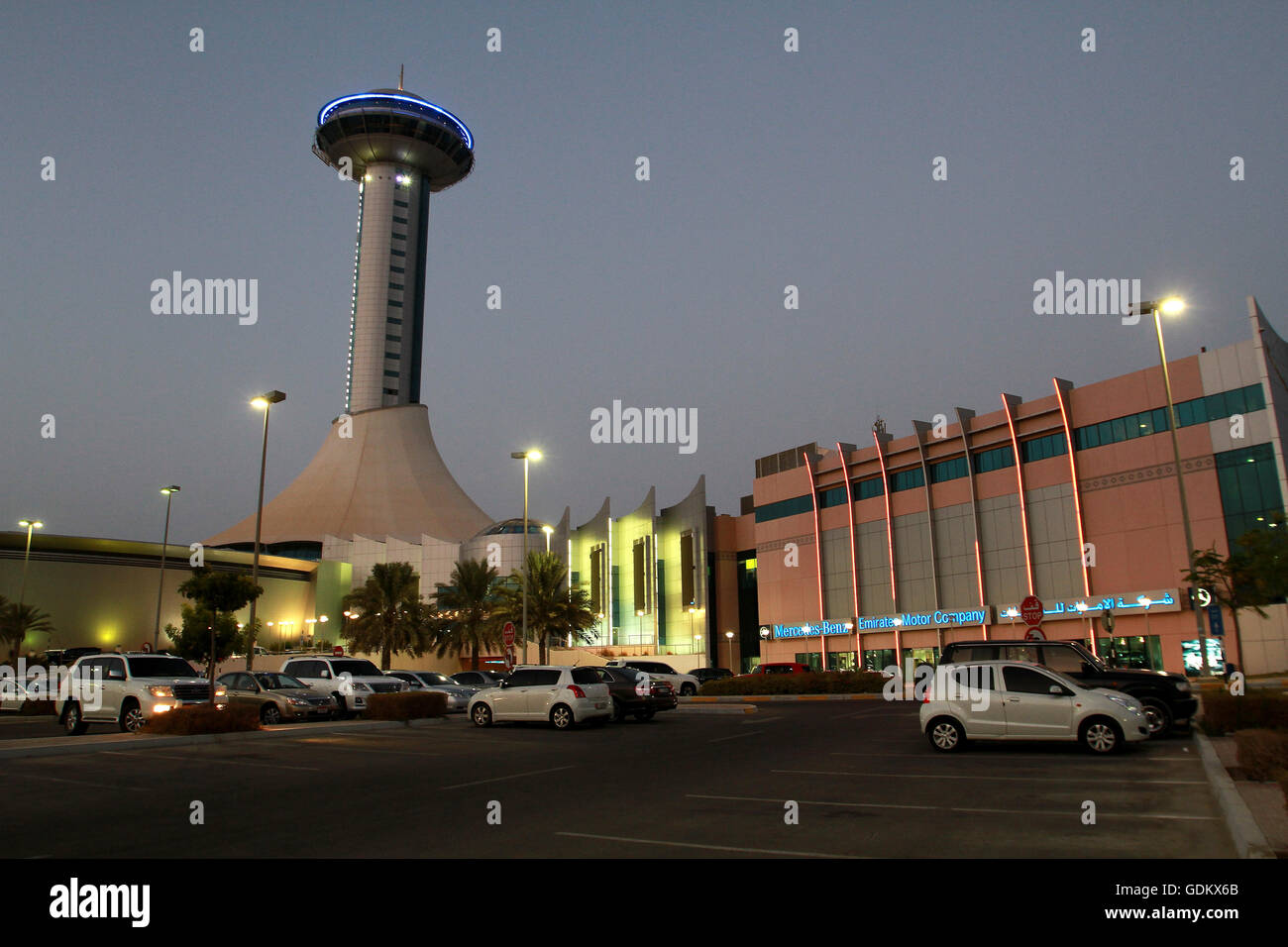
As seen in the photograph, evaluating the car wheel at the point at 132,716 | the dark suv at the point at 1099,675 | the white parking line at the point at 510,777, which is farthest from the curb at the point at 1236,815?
the car wheel at the point at 132,716

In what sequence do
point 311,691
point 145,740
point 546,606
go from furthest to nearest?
→ 1. point 546,606
2. point 311,691
3. point 145,740

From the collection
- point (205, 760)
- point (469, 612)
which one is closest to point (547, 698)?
point (205, 760)

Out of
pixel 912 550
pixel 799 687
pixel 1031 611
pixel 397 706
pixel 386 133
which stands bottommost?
pixel 799 687

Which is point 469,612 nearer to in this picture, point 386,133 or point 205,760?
point 205,760

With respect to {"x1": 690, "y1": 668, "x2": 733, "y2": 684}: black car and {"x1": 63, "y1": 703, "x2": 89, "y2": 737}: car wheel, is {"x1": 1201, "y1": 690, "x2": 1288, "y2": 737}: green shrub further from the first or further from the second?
{"x1": 690, "y1": 668, "x2": 733, "y2": 684}: black car

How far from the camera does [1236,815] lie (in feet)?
24.0

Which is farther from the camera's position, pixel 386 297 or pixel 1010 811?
pixel 386 297

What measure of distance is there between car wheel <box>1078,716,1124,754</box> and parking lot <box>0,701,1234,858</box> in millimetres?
307

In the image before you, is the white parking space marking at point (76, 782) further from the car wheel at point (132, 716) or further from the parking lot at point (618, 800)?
the car wheel at point (132, 716)

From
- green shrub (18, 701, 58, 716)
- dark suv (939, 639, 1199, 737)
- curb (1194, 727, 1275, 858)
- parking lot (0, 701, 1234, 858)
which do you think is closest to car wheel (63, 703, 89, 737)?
parking lot (0, 701, 1234, 858)

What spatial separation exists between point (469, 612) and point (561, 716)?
32929 millimetres

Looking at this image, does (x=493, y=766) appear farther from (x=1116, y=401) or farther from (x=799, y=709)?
(x=1116, y=401)
